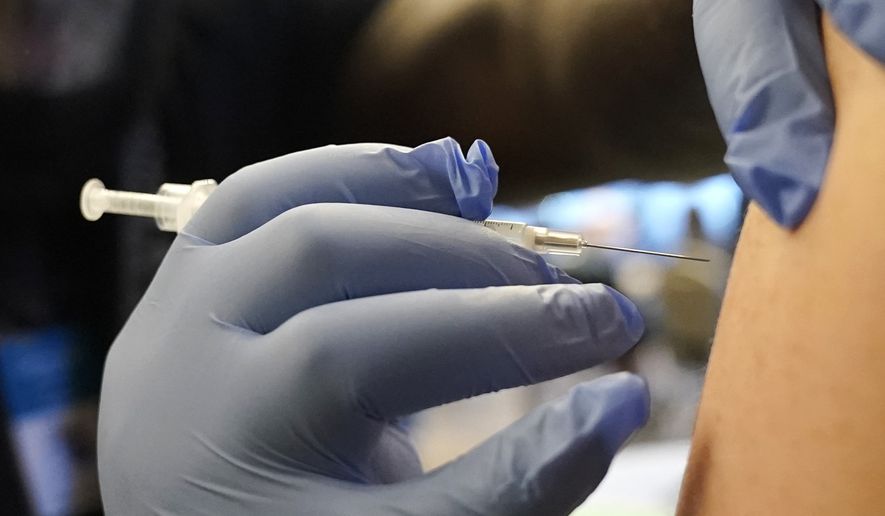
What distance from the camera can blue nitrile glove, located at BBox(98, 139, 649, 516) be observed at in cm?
A: 62

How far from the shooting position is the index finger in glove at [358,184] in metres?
0.76

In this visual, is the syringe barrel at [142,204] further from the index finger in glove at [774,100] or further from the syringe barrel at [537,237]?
A: the index finger in glove at [774,100]

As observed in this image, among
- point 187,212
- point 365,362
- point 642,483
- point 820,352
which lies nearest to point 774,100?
point 820,352

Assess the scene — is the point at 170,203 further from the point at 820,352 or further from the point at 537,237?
the point at 820,352

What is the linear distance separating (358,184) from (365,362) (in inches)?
9.9

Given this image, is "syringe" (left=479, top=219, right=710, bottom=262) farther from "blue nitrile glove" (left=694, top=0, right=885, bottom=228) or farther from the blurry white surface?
the blurry white surface

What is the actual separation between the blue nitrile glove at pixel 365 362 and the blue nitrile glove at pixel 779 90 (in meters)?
0.20

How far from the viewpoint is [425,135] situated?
1.40 meters

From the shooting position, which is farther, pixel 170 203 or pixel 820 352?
pixel 170 203

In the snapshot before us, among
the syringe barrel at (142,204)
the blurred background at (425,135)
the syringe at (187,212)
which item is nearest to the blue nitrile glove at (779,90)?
the syringe at (187,212)

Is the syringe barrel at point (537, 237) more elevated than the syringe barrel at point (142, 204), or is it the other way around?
the syringe barrel at point (142, 204)

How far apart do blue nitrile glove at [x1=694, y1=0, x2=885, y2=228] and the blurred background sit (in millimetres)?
587

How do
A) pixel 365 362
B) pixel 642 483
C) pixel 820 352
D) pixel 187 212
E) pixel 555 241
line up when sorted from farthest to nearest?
pixel 642 483 → pixel 187 212 → pixel 555 241 → pixel 365 362 → pixel 820 352

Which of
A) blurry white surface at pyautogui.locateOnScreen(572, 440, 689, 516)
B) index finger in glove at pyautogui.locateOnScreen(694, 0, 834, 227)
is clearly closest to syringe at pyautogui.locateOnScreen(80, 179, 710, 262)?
index finger in glove at pyautogui.locateOnScreen(694, 0, 834, 227)
